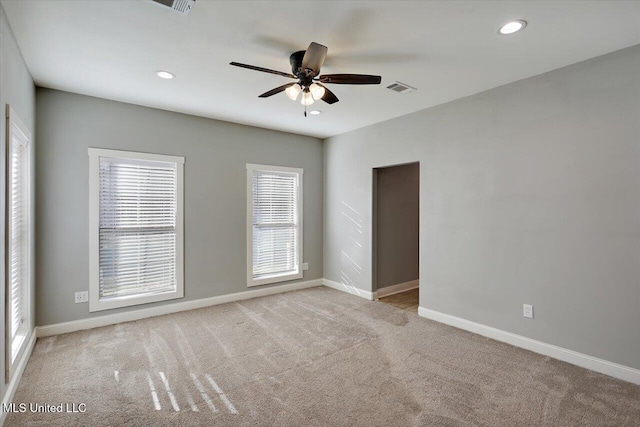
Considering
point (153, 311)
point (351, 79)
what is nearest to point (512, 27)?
point (351, 79)

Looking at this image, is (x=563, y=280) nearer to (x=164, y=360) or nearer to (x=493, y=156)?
(x=493, y=156)

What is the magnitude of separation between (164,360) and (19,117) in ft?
7.88

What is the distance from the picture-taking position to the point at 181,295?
4270 millimetres

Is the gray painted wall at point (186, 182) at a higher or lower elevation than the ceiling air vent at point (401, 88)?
lower

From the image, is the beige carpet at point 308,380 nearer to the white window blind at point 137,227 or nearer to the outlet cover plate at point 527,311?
the outlet cover plate at point 527,311

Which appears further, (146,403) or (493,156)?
(493,156)

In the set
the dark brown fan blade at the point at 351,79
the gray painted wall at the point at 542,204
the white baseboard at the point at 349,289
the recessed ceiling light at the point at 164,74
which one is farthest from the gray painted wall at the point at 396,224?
the recessed ceiling light at the point at 164,74

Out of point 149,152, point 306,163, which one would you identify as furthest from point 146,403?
point 306,163

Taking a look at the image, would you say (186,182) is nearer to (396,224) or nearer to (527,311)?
(396,224)

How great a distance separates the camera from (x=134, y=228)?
3943 millimetres

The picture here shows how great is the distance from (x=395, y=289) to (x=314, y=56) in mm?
4028

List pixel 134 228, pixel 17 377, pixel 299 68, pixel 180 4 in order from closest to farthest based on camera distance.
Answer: pixel 180 4 → pixel 17 377 → pixel 299 68 → pixel 134 228

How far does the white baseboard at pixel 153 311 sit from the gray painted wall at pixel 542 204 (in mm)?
2363

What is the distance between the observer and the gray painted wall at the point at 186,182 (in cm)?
344
